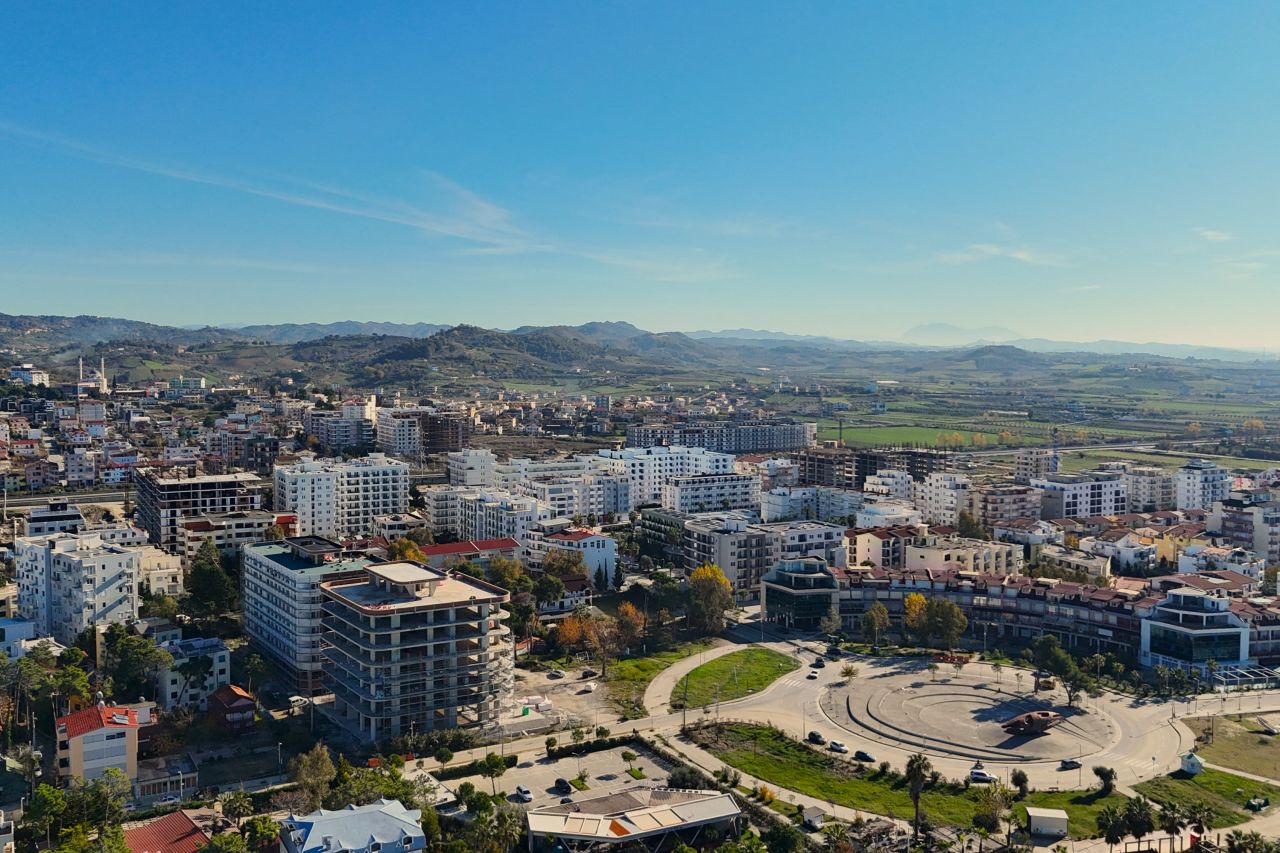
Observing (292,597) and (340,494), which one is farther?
(340,494)

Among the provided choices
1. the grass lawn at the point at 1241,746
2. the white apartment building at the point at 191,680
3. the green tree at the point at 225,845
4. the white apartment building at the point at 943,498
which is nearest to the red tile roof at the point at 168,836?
the green tree at the point at 225,845

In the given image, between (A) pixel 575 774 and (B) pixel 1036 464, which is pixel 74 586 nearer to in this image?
(A) pixel 575 774

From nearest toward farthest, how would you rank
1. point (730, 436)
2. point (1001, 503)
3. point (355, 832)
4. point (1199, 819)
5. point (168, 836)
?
point (355, 832) → point (168, 836) → point (1199, 819) → point (1001, 503) → point (730, 436)

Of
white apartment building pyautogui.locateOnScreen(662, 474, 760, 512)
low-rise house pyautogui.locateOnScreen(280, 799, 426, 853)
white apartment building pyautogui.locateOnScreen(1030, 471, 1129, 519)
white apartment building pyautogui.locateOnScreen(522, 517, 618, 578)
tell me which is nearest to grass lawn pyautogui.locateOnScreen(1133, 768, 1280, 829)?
low-rise house pyautogui.locateOnScreen(280, 799, 426, 853)

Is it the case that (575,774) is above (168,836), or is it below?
below

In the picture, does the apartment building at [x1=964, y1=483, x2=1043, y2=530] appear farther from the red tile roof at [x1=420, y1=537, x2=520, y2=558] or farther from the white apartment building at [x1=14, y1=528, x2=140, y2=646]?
the white apartment building at [x1=14, y1=528, x2=140, y2=646]

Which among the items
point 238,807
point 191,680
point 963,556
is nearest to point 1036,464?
point 963,556

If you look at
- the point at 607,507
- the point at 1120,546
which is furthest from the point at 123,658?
the point at 1120,546
